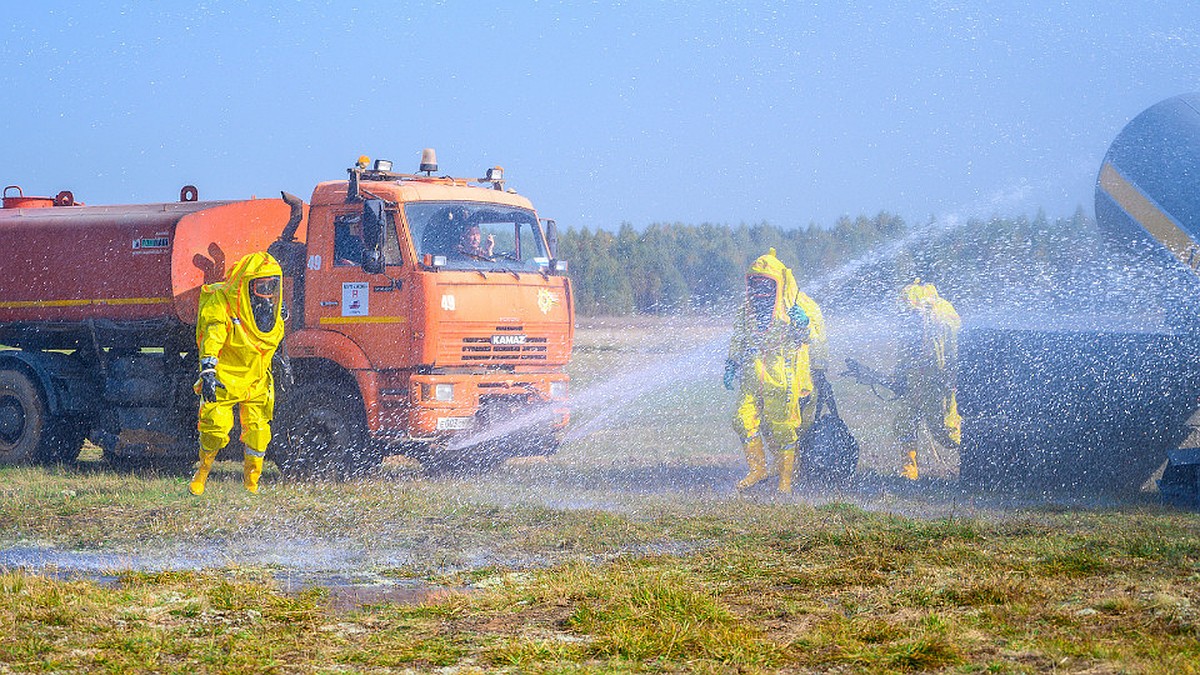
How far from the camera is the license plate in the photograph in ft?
35.8

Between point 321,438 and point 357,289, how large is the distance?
1.36 m

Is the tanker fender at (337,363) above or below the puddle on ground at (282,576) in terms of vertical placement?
above

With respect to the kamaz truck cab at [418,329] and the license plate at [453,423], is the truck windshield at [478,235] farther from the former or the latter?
the license plate at [453,423]

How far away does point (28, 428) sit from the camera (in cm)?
1254

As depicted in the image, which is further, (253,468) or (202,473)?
(253,468)

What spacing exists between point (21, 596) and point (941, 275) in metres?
22.5

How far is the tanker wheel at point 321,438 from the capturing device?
11.2m

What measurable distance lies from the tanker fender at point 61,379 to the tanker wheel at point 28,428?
0.11 metres

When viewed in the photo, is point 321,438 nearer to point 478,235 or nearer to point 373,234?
point 373,234

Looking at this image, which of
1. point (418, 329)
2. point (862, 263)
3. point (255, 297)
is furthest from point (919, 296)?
point (862, 263)

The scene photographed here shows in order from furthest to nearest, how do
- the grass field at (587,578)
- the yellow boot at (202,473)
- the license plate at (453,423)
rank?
the license plate at (453,423)
the yellow boot at (202,473)
the grass field at (587,578)

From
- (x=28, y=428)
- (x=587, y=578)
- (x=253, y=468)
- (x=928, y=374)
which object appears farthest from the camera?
(x=28, y=428)

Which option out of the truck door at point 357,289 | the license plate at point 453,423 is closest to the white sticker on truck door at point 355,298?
the truck door at point 357,289

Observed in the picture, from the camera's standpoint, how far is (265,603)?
5.78 metres
